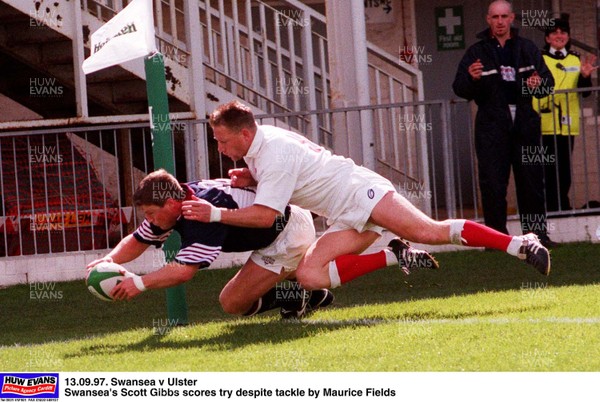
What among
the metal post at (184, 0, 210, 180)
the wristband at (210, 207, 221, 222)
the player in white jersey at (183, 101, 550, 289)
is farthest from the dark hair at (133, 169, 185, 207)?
the metal post at (184, 0, 210, 180)

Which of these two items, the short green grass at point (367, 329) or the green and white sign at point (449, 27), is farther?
the green and white sign at point (449, 27)

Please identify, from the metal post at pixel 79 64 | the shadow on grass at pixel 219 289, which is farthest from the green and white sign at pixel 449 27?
the shadow on grass at pixel 219 289

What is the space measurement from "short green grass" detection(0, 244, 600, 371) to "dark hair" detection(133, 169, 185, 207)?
0.87 m

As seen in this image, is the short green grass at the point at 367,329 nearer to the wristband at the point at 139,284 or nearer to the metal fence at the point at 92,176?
the wristband at the point at 139,284

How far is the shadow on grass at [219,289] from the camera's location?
996cm

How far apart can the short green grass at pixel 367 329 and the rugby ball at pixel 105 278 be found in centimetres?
35

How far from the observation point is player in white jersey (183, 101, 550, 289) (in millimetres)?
8906

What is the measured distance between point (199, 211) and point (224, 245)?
58 centimetres

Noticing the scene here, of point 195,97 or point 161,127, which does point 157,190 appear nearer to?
point 161,127
